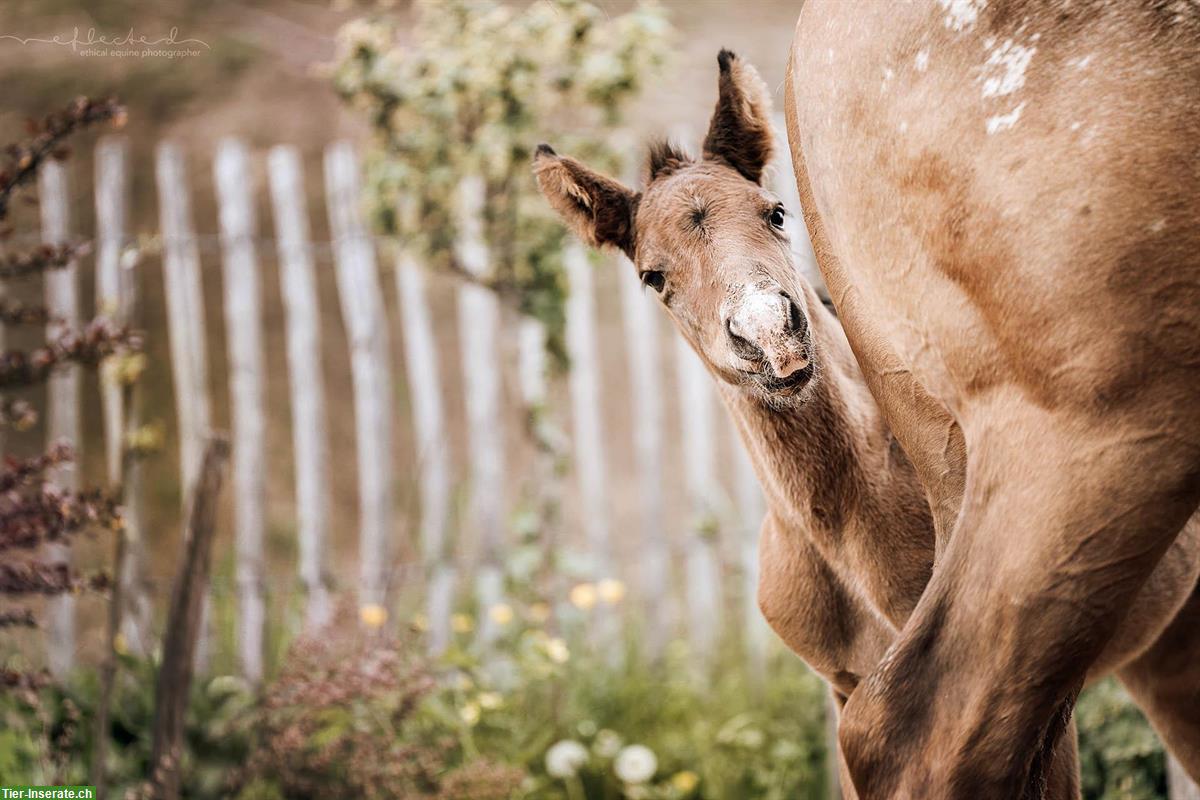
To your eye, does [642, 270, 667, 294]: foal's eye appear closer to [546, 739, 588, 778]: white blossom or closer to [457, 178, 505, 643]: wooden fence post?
[546, 739, 588, 778]: white blossom

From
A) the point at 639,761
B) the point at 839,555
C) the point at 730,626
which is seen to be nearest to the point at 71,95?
the point at 730,626

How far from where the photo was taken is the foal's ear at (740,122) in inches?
97.7

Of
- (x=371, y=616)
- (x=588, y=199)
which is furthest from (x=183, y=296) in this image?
(x=588, y=199)

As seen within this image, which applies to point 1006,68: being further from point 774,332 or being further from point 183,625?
point 183,625

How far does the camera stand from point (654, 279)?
250cm

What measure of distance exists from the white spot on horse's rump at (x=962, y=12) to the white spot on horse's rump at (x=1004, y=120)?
182mm

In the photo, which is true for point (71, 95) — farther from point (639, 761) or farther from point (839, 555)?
point (839, 555)

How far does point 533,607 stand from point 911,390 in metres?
3.92

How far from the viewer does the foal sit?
2.15 meters

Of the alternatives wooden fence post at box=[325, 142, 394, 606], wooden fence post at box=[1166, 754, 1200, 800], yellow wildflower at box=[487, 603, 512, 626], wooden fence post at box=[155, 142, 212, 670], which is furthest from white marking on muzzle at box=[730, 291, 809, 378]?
wooden fence post at box=[155, 142, 212, 670]

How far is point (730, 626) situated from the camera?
613 centimetres

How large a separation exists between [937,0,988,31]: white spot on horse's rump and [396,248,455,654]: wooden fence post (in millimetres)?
4177

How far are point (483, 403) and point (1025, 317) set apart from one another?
451 centimetres

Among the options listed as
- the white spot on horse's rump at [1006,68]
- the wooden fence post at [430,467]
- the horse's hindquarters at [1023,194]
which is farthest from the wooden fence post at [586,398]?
the white spot on horse's rump at [1006,68]
